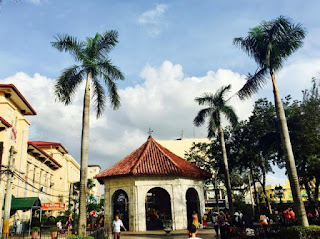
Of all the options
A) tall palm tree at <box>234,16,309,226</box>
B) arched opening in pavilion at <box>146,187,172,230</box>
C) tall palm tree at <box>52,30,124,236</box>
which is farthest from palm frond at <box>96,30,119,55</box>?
arched opening in pavilion at <box>146,187,172,230</box>

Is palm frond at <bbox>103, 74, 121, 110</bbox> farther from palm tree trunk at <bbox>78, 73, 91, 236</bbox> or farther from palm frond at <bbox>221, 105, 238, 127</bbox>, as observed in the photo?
palm frond at <bbox>221, 105, 238, 127</bbox>

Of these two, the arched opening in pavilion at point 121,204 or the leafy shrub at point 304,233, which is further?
the arched opening in pavilion at point 121,204

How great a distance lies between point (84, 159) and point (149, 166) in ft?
29.1

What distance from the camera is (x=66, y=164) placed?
56500 millimetres

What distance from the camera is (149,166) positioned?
23641mm

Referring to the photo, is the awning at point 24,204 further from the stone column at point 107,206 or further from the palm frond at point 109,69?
the palm frond at point 109,69

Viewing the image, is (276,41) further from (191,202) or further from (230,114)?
(191,202)

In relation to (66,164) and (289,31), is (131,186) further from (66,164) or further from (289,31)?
(66,164)

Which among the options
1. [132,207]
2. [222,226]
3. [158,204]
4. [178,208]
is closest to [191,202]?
[158,204]

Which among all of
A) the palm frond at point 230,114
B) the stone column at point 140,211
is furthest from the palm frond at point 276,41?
the stone column at point 140,211

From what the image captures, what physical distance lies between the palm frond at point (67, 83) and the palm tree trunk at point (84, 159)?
796 mm

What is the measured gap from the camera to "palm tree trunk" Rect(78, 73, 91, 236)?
47.0 ft

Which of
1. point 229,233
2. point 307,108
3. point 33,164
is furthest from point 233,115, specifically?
point 33,164

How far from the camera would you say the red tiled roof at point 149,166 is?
23.0 meters
